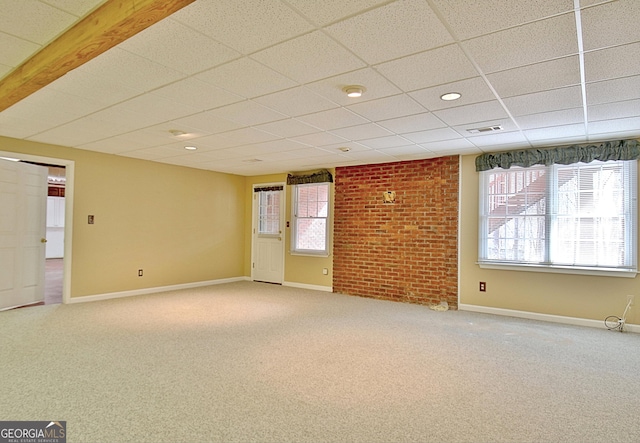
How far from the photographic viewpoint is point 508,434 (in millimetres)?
2086

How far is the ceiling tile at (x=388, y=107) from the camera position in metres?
3.11

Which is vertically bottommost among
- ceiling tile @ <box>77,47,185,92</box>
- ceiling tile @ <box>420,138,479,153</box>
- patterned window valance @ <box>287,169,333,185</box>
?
patterned window valance @ <box>287,169,333,185</box>

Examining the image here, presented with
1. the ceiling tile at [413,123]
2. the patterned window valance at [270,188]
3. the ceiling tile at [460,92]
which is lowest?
the patterned window valance at [270,188]

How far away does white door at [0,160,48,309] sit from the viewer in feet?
15.7

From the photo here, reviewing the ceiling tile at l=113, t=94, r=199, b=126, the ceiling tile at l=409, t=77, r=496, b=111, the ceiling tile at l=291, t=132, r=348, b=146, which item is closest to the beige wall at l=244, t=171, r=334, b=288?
the ceiling tile at l=291, t=132, r=348, b=146

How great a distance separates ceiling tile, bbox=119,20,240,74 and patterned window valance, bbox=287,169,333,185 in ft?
13.6

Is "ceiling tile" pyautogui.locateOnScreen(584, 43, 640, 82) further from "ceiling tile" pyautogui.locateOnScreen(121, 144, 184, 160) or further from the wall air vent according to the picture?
"ceiling tile" pyautogui.locateOnScreen(121, 144, 184, 160)

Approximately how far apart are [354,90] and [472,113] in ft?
4.15

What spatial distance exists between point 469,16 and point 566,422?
2.38 m

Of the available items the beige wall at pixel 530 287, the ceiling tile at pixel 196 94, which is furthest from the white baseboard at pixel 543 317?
the ceiling tile at pixel 196 94

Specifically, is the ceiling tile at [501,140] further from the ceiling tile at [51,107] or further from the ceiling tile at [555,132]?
the ceiling tile at [51,107]

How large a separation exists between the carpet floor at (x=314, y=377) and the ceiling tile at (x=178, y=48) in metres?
2.20

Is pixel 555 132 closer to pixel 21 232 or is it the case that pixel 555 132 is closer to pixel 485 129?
pixel 485 129

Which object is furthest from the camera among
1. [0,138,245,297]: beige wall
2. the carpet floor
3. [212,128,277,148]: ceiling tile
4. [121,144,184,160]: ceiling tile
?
[0,138,245,297]: beige wall
